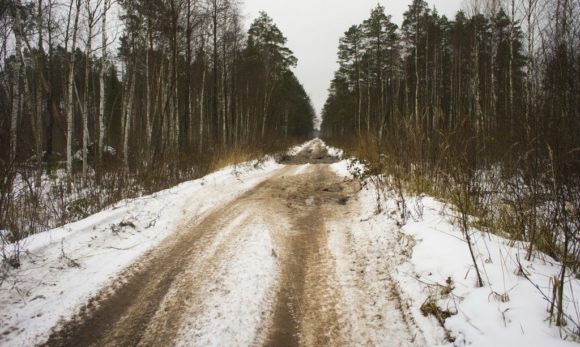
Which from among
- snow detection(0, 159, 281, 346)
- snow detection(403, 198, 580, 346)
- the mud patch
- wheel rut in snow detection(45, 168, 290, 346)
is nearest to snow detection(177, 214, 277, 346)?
wheel rut in snow detection(45, 168, 290, 346)

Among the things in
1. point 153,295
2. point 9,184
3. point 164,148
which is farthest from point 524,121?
point 164,148

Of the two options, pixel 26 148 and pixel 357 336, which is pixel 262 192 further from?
pixel 357 336

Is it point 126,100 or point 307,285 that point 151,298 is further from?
point 126,100

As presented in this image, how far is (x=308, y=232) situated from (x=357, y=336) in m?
2.63

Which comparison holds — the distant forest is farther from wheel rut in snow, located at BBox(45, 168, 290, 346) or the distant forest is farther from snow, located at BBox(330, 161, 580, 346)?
snow, located at BBox(330, 161, 580, 346)

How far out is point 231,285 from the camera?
10.7ft

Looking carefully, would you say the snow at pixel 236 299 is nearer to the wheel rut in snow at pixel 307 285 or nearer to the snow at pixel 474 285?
the wheel rut in snow at pixel 307 285

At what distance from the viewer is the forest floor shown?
2.52m

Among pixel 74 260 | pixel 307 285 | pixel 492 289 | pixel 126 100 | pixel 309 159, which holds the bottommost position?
pixel 307 285

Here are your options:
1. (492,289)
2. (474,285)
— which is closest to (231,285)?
(474,285)

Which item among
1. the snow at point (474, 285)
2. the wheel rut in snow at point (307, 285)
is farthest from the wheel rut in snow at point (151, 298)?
the snow at point (474, 285)

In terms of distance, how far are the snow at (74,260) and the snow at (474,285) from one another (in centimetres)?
267

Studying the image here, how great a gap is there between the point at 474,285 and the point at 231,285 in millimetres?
2225

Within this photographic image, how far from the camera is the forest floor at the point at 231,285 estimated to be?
2516 mm
